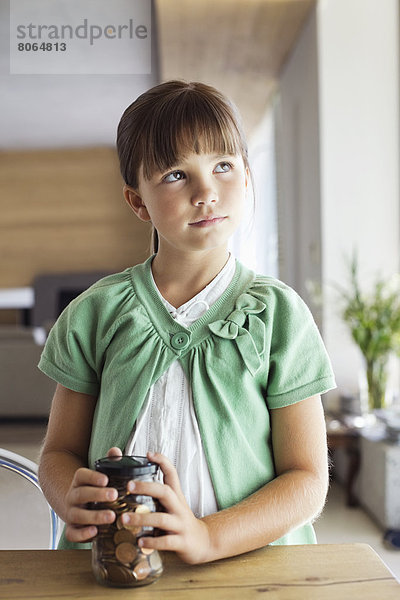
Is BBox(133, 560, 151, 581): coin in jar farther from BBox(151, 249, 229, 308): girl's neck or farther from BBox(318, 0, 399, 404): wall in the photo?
BBox(318, 0, 399, 404): wall

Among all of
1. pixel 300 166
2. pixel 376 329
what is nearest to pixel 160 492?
pixel 376 329

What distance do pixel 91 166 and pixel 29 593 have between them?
997 centimetres

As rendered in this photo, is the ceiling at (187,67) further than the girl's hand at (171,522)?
Yes

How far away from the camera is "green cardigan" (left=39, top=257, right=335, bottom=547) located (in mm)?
849

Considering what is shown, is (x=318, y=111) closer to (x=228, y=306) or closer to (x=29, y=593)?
(x=228, y=306)

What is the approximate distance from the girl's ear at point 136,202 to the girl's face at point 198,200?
9 centimetres

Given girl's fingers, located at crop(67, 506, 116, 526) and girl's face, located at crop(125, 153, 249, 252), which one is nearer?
girl's fingers, located at crop(67, 506, 116, 526)

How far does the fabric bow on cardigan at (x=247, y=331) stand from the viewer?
0.85m

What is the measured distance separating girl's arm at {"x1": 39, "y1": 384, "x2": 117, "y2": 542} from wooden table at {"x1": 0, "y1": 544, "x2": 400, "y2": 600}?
1.9 inches

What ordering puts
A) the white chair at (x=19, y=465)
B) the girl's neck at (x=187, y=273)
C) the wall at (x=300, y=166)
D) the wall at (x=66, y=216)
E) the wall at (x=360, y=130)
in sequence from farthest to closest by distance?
the wall at (x=66, y=216) < the wall at (x=300, y=166) < the wall at (x=360, y=130) < the white chair at (x=19, y=465) < the girl's neck at (x=187, y=273)

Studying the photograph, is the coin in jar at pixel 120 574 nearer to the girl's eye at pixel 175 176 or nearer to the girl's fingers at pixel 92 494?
the girl's fingers at pixel 92 494

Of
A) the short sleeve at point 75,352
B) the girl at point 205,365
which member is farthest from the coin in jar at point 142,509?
the short sleeve at point 75,352

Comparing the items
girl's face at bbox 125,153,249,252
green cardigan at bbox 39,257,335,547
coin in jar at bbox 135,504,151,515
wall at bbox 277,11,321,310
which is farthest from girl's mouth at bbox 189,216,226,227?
wall at bbox 277,11,321,310

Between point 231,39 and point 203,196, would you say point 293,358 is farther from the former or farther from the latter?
point 231,39
